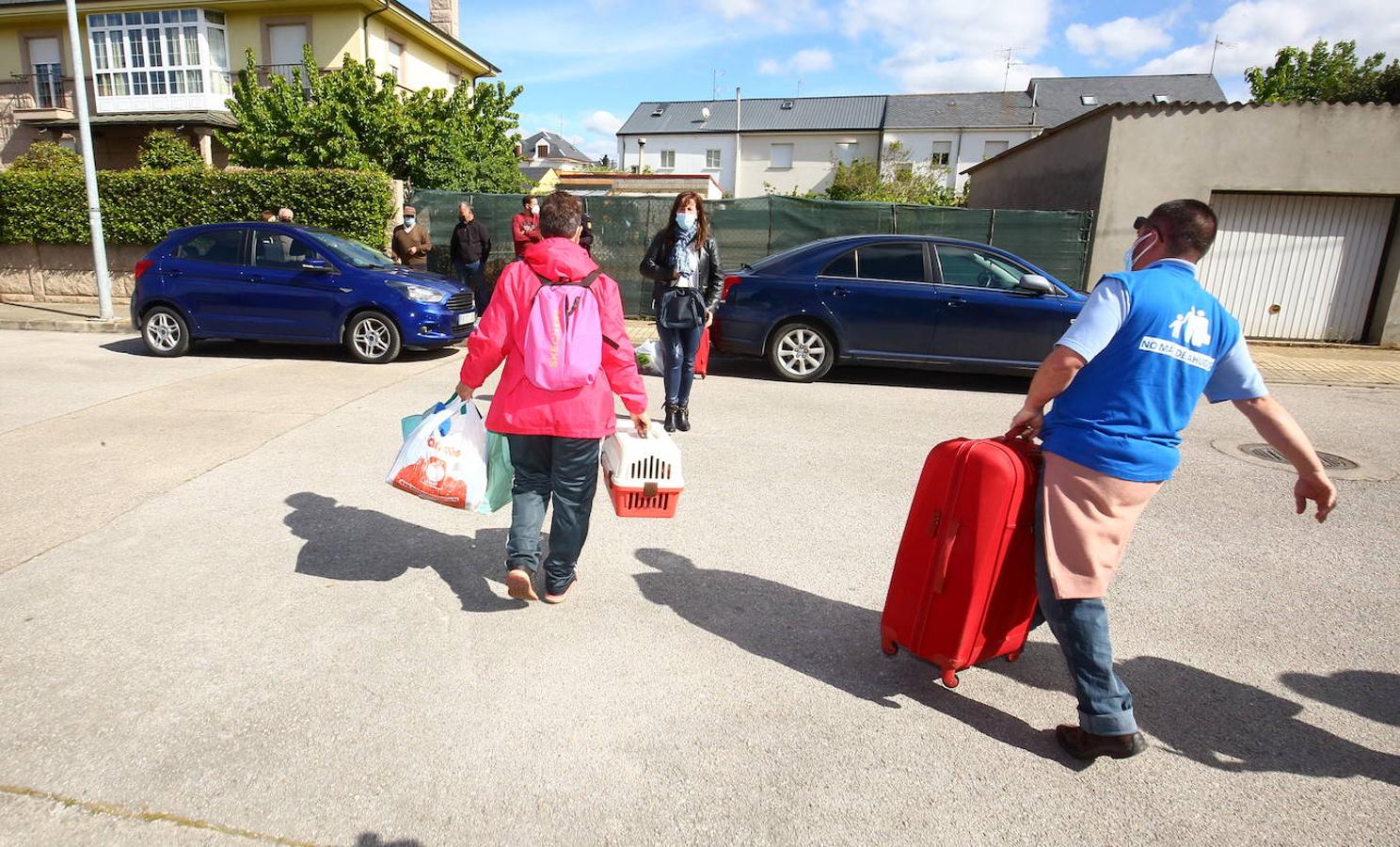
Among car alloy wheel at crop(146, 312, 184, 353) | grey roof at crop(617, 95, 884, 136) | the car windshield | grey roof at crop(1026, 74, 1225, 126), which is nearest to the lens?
→ the car windshield

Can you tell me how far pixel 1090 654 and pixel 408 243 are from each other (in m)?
11.0

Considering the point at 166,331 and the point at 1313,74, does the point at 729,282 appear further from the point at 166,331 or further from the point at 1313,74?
the point at 1313,74

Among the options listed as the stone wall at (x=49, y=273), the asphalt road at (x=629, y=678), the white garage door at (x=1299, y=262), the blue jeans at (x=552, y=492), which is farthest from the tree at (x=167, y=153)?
the white garage door at (x=1299, y=262)

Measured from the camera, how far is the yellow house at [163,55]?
82.5 feet

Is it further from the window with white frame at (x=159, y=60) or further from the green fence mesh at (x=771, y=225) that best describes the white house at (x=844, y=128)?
the green fence mesh at (x=771, y=225)

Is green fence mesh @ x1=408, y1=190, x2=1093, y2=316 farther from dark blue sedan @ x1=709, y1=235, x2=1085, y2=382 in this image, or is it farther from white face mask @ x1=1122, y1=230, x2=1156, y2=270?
white face mask @ x1=1122, y1=230, x2=1156, y2=270

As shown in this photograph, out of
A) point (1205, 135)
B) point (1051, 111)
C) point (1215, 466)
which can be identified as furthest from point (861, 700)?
point (1051, 111)

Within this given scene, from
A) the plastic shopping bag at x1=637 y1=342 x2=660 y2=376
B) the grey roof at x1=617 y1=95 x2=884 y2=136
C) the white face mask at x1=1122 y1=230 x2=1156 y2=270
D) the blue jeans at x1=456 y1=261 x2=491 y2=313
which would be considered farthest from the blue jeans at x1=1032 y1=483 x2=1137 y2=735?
the grey roof at x1=617 y1=95 x2=884 y2=136

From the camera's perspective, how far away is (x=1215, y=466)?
6.17 metres

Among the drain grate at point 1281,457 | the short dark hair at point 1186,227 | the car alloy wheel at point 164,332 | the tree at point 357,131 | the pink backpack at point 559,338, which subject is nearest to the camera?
the short dark hair at point 1186,227

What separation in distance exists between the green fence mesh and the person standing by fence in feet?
3.44

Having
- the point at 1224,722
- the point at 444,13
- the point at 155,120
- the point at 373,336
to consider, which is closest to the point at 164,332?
the point at 373,336

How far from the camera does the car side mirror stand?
8.24m

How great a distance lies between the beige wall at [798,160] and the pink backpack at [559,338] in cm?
5548
